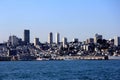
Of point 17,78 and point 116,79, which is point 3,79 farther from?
point 116,79

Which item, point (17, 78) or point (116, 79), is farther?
point (17, 78)

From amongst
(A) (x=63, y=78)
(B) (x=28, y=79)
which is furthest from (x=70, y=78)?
(B) (x=28, y=79)

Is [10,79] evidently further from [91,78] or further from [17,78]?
[91,78]

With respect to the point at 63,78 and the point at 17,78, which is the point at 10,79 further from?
the point at 63,78

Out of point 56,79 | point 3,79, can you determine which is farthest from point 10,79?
point 56,79

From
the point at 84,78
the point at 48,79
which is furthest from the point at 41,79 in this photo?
the point at 84,78

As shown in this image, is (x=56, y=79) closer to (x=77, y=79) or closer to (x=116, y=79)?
(x=77, y=79)
